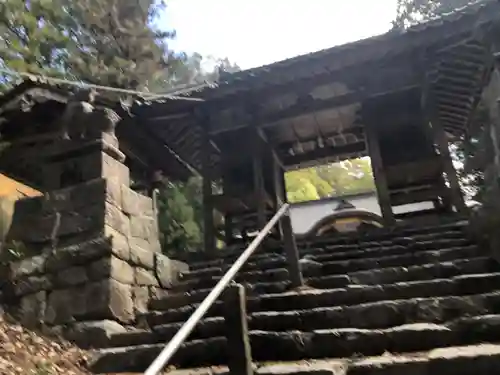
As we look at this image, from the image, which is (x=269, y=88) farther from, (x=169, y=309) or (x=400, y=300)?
Result: (x=400, y=300)

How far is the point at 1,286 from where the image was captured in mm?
4684

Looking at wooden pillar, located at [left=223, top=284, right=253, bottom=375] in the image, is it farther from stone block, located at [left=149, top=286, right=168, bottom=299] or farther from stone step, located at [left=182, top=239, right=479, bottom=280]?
stone step, located at [left=182, top=239, right=479, bottom=280]

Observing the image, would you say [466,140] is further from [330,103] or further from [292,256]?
[292,256]

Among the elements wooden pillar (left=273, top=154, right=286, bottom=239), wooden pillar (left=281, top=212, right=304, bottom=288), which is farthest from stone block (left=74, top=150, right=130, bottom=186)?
wooden pillar (left=273, top=154, right=286, bottom=239)

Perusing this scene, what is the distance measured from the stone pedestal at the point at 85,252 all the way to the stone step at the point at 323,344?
0.58 m

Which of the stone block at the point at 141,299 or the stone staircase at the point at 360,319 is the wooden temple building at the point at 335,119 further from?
the stone block at the point at 141,299

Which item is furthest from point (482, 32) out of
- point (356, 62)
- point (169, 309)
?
point (169, 309)

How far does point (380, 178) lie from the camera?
294 inches

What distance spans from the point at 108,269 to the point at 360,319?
2.40m

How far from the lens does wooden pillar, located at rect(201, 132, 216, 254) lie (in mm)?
7895

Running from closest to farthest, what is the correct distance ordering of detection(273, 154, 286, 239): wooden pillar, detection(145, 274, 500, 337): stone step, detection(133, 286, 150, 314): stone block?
detection(145, 274, 500, 337): stone step
detection(133, 286, 150, 314): stone block
detection(273, 154, 286, 239): wooden pillar

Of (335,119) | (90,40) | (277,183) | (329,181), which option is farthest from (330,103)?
(329,181)

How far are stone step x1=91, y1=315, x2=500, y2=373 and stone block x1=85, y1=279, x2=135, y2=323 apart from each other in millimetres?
548

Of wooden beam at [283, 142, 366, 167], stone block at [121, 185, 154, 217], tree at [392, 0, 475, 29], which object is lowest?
stone block at [121, 185, 154, 217]
